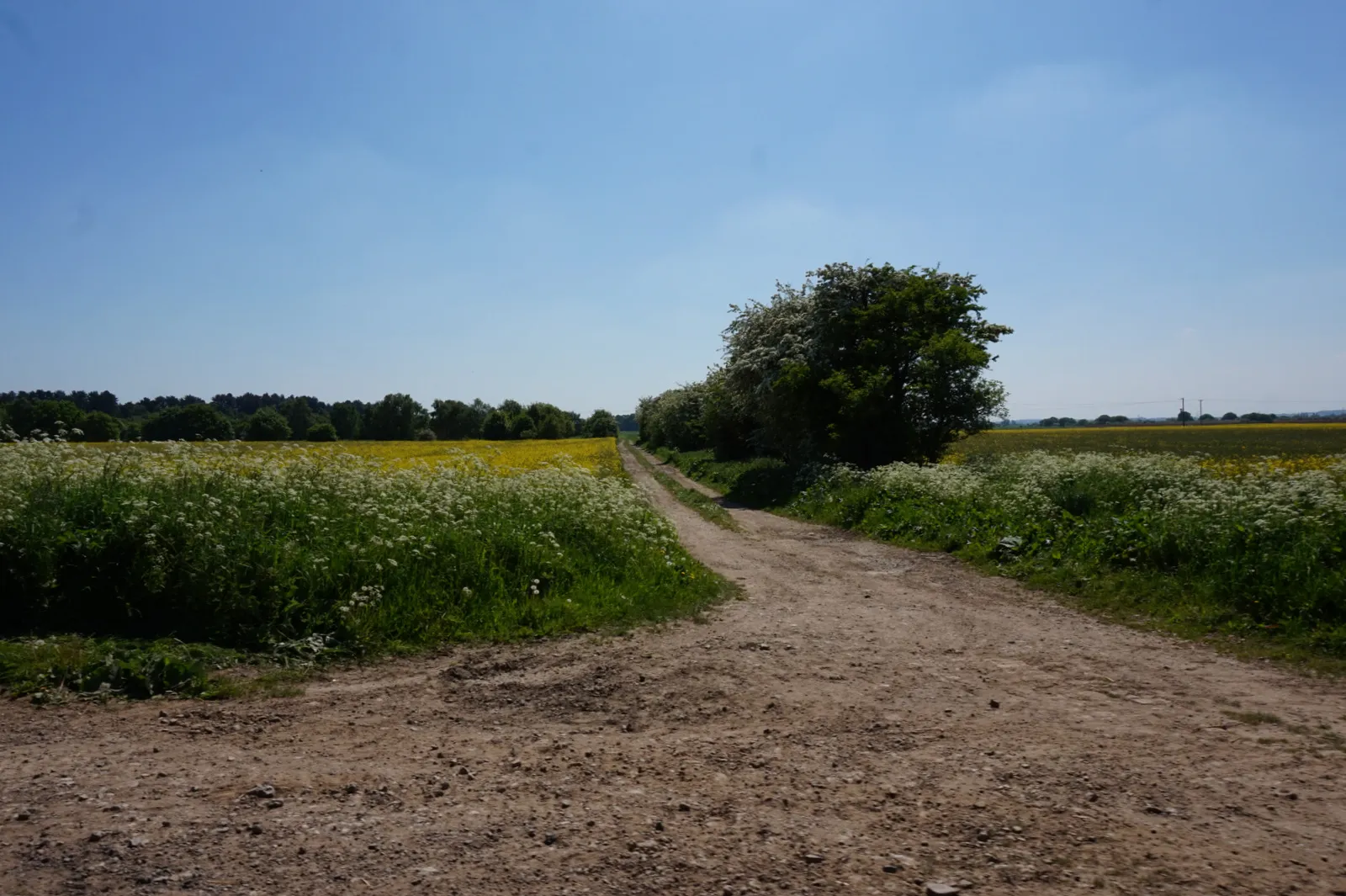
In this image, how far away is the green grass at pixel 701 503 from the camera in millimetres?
19781

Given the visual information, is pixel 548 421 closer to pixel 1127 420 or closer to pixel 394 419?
pixel 394 419

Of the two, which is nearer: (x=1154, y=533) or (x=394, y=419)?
(x=1154, y=533)

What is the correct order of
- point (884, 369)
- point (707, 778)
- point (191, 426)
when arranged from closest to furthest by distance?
point (707, 778) → point (884, 369) → point (191, 426)

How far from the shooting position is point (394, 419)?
86.9 metres

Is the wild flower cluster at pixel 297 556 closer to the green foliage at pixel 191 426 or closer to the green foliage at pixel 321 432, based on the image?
the green foliage at pixel 191 426

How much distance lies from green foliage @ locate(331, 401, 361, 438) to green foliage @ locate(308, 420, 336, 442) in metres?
16.1

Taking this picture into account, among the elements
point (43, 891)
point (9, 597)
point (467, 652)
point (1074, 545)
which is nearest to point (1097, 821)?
point (43, 891)

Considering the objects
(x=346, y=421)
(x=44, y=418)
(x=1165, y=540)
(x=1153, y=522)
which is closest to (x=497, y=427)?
(x=346, y=421)

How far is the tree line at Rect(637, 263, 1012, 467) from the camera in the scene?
24.5 metres

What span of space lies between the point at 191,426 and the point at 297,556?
77.7 feet

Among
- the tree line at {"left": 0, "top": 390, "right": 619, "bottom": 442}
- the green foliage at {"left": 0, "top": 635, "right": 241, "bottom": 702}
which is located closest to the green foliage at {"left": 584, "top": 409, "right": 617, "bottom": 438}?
the tree line at {"left": 0, "top": 390, "right": 619, "bottom": 442}

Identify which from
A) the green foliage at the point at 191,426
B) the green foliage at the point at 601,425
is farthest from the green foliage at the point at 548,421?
the green foliage at the point at 191,426

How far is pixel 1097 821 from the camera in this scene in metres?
4.06

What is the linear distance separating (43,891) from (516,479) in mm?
9508
